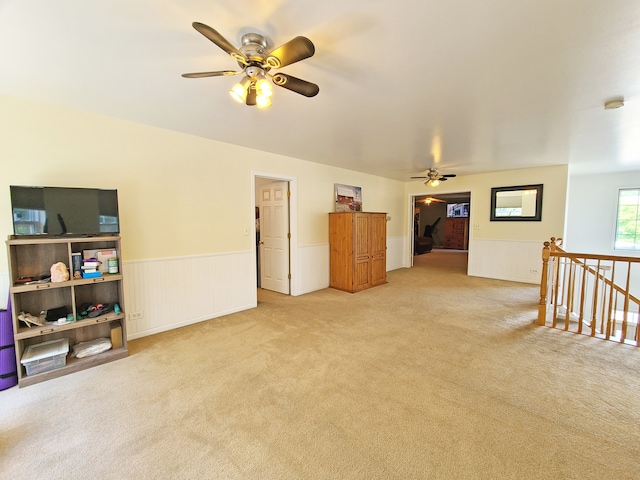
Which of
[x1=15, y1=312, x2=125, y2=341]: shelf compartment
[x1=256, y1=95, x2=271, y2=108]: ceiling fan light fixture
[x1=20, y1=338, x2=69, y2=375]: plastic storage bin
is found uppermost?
[x1=256, y1=95, x2=271, y2=108]: ceiling fan light fixture

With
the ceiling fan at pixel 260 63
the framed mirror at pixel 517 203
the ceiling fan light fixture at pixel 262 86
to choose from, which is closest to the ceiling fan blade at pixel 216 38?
the ceiling fan at pixel 260 63

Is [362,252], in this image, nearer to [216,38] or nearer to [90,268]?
[90,268]

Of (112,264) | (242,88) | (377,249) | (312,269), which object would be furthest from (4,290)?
(377,249)

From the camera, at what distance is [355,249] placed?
526 cm

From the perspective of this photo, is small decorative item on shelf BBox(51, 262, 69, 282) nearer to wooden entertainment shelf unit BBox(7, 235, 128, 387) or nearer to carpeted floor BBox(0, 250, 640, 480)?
wooden entertainment shelf unit BBox(7, 235, 128, 387)

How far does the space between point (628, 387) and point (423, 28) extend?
10.6 feet

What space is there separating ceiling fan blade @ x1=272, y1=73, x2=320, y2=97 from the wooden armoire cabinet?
11.2 feet

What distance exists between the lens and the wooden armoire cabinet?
5242 mm

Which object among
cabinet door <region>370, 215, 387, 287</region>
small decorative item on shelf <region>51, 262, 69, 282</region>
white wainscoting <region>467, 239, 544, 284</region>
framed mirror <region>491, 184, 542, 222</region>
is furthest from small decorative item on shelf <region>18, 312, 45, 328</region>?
framed mirror <region>491, 184, 542, 222</region>

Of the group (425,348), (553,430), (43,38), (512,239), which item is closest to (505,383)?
(553,430)

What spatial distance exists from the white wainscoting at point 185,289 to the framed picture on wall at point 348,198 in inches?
91.7

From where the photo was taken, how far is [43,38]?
1.67 meters

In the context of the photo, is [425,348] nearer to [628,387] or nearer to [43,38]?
[628,387]

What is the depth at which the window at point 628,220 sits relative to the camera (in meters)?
6.46
